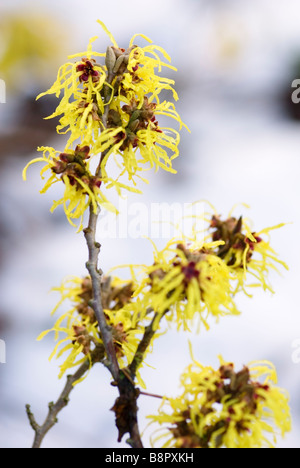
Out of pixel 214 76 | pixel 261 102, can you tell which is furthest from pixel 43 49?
pixel 261 102

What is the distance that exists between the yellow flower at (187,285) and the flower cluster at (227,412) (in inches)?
1.5

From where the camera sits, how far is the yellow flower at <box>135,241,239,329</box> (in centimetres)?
34

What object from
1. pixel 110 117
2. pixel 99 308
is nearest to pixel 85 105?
pixel 110 117

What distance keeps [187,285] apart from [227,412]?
0.25ft

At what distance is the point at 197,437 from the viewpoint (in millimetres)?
340

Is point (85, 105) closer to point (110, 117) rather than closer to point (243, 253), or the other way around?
point (110, 117)

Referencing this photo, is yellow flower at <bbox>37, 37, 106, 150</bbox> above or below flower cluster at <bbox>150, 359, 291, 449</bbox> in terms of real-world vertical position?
above

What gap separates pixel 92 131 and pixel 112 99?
28 millimetres

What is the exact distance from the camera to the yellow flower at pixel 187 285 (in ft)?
1.13

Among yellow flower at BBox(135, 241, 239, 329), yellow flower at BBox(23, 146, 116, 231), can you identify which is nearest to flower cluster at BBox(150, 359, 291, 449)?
yellow flower at BBox(135, 241, 239, 329)

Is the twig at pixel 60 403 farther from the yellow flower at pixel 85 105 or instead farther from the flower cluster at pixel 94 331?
the yellow flower at pixel 85 105

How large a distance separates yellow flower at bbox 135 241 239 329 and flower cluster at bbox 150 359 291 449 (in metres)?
0.04

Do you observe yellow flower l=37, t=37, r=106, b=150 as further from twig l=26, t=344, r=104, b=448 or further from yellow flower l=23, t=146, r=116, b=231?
twig l=26, t=344, r=104, b=448

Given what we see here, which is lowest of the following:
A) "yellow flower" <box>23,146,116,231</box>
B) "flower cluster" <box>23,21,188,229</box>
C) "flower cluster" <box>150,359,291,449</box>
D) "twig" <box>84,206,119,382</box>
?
"flower cluster" <box>150,359,291,449</box>
